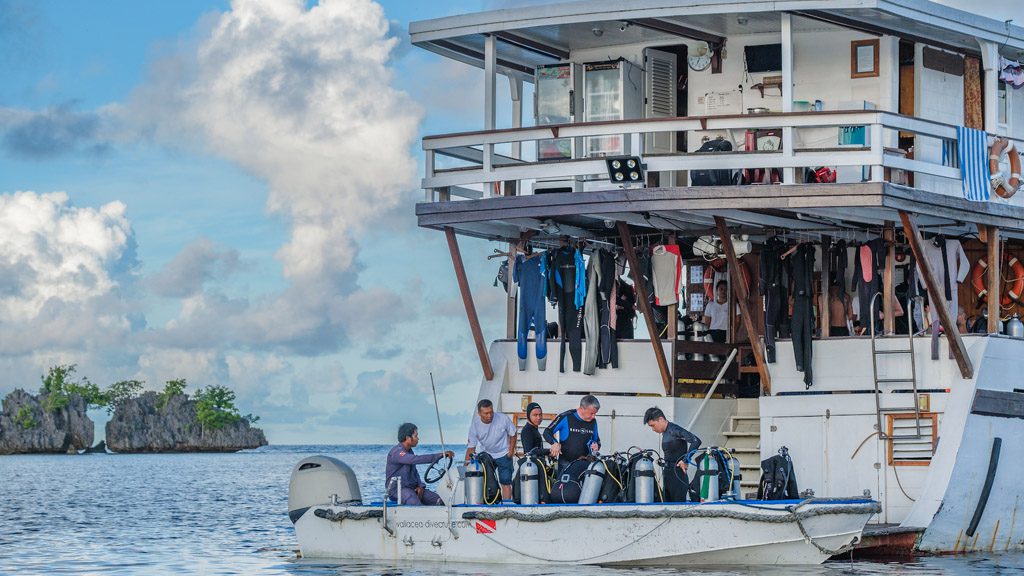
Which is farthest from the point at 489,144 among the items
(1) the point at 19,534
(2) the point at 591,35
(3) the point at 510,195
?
(1) the point at 19,534

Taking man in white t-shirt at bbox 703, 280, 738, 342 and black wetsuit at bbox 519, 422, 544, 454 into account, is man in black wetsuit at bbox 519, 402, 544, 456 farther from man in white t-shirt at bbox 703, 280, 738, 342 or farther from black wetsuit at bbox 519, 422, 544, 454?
man in white t-shirt at bbox 703, 280, 738, 342

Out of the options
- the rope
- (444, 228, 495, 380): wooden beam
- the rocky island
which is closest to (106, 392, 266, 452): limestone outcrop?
the rocky island

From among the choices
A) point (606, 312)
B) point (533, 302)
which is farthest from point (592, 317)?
point (533, 302)

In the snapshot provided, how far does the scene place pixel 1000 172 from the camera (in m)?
24.2

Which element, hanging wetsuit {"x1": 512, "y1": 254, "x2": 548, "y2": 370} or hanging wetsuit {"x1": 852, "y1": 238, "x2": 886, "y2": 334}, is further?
hanging wetsuit {"x1": 512, "y1": 254, "x2": 548, "y2": 370}

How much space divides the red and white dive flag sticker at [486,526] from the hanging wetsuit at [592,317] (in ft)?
14.7

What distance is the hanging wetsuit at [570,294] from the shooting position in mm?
25234

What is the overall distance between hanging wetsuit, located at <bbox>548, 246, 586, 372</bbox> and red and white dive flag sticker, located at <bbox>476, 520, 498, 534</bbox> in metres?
4.57

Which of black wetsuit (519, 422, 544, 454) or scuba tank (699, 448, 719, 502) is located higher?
black wetsuit (519, 422, 544, 454)

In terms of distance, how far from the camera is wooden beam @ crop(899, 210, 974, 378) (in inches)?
890

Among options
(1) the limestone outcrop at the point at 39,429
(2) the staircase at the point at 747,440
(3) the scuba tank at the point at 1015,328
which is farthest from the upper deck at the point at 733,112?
(1) the limestone outcrop at the point at 39,429

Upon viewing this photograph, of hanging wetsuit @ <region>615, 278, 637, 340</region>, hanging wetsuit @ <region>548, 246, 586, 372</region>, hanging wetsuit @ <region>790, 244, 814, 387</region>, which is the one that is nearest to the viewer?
hanging wetsuit @ <region>790, 244, 814, 387</region>

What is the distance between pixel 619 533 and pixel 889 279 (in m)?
5.77

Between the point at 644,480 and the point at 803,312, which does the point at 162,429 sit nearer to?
the point at 803,312
